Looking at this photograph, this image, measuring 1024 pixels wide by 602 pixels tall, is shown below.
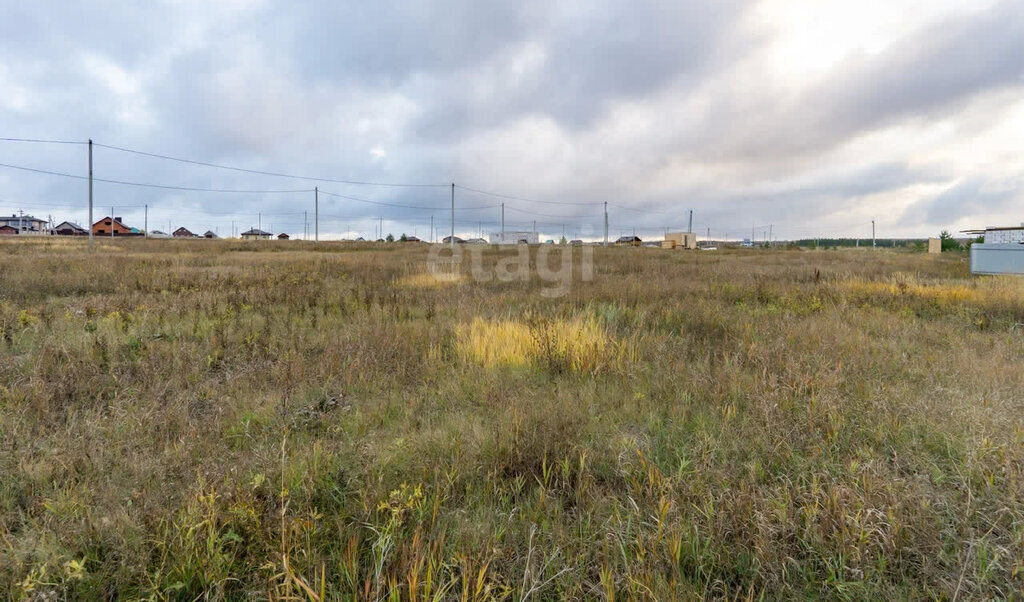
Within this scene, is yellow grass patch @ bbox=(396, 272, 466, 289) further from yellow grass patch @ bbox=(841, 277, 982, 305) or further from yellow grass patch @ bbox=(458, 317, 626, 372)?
yellow grass patch @ bbox=(841, 277, 982, 305)

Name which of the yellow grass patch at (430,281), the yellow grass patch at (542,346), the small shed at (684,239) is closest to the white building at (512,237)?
the small shed at (684,239)

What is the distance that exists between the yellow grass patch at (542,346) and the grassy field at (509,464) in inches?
1.3

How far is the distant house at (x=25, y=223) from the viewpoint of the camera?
8788 cm

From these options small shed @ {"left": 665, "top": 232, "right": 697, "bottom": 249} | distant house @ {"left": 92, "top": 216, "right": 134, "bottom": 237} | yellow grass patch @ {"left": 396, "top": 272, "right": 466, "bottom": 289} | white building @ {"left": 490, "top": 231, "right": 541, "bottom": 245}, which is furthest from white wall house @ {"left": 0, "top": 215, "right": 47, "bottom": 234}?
small shed @ {"left": 665, "top": 232, "right": 697, "bottom": 249}

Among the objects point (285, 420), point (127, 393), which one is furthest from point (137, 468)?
point (127, 393)

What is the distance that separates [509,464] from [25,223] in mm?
143398

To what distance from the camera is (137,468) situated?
7.48ft

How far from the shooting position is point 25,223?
294 feet

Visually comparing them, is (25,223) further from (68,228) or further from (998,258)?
(998,258)

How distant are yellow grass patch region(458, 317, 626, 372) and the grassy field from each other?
3cm

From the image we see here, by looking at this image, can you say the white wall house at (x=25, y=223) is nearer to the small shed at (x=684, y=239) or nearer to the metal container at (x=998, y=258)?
the small shed at (x=684, y=239)

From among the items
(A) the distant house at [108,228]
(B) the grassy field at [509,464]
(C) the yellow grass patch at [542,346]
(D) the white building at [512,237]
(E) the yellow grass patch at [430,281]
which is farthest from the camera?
(A) the distant house at [108,228]

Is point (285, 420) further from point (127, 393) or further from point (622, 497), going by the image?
point (622, 497)

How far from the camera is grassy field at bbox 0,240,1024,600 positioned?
66.6 inches
